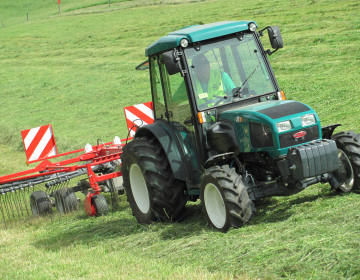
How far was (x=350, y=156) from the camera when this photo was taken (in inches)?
199

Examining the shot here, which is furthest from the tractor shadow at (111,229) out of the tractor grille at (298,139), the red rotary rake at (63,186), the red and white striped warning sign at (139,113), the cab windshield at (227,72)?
the red and white striped warning sign at (139,113)

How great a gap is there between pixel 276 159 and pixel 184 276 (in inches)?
63.0

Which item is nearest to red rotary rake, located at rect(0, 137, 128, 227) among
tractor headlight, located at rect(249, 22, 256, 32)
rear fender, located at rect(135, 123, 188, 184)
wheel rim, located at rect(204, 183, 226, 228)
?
rear fender, located at rect(135, 123, 188, 184)

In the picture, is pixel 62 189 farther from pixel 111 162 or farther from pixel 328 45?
pixel 328 45

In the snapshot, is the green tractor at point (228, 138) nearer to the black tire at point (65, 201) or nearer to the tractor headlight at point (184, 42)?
the tractor headlight at point (184, 42)

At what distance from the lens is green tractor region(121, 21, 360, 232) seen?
4738 millimetres

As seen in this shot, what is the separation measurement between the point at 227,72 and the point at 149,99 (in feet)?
38.4

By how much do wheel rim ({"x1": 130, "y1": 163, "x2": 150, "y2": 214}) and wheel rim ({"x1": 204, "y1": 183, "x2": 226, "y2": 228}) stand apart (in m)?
1.38

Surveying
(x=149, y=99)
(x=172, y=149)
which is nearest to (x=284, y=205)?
(x=172, y=149)

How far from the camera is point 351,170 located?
5113mm

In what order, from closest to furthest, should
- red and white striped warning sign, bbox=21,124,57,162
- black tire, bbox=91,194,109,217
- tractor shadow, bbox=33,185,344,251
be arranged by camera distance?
tractor shadow, bbox=33,185,344,251, black tire, bbox=91,194,109,217, red and white striped warning sign, bbox=21,124,57,162

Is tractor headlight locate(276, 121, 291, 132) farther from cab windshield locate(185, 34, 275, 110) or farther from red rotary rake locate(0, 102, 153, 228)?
red rotary rake locate(0, 102, 153, 228)

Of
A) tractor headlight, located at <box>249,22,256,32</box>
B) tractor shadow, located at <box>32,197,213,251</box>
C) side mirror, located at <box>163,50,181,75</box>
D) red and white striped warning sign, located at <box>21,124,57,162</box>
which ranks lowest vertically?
tractor shadow, located at <box>32,197,213,251</box>

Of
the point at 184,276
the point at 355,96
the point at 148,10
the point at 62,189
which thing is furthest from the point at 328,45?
the point at 148,10
